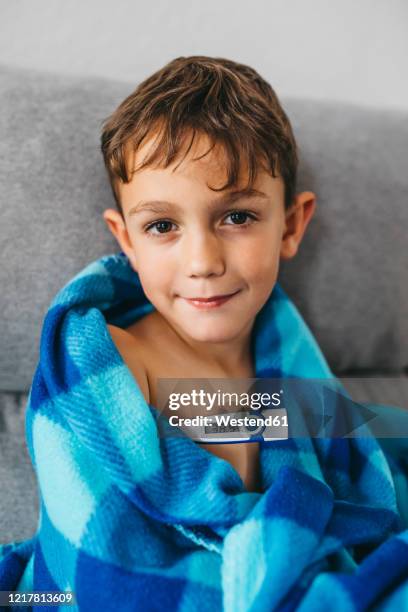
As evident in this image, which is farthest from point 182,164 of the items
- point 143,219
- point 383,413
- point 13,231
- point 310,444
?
point 383,413

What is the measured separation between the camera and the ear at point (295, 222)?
3.03ft

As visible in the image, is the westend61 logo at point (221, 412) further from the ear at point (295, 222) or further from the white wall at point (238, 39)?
the white wall at point (238, 39)

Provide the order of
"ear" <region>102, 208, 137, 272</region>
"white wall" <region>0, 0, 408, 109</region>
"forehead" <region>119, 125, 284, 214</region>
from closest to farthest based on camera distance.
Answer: "forehead" <region>119, 125, 284, 214</region>, "ear" <region>102, 208, 137, 272</region>, "white wall" <region>0, 0, 408, 109</region>

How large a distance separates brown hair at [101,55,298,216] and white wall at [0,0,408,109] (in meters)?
0.31

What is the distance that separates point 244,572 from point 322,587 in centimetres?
8

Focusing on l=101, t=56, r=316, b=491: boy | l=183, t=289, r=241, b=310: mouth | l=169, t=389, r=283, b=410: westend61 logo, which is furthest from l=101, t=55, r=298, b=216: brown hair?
l=169, t=389, r=283, b=410: westend61 logo

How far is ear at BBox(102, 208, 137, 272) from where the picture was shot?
34.5 inches

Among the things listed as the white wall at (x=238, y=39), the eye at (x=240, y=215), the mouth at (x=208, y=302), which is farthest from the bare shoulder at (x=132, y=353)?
the white wall at (x=238, y=39)

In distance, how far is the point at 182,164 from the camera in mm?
738

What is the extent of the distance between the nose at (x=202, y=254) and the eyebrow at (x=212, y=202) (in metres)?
0.04

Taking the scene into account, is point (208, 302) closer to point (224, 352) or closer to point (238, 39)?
point (224, 352)

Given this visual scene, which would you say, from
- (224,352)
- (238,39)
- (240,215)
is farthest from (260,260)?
(238,39)

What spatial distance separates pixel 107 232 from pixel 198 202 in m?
0.24

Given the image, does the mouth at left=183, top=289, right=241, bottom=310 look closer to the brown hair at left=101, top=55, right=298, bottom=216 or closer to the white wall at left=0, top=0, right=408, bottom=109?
the brown hair at left=101, top=55, right=298, bottom=216
